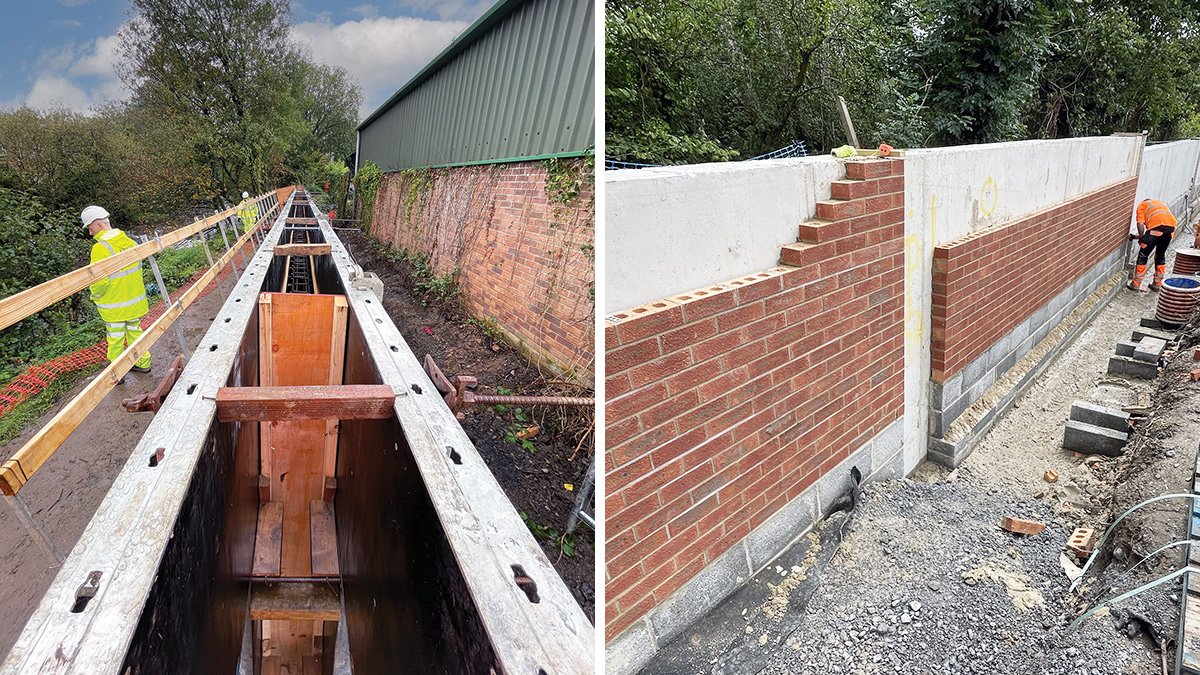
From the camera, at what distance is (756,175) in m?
2.56

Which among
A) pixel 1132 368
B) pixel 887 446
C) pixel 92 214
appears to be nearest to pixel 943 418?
pixel 887 446

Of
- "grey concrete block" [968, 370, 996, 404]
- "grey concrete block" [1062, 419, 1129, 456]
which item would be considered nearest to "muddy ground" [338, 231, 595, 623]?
"grey concrete block" [968, 370, 996, 404]

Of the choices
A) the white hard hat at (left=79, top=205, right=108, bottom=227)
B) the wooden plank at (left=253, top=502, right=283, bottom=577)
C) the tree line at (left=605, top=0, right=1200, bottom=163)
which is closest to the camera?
the wooden plank at (left=253, top=502, right=283, bottom=577)

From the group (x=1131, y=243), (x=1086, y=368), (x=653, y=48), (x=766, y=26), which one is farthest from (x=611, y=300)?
(x=1131, y=243)

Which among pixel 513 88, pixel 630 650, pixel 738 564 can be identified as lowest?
pixel 630 650

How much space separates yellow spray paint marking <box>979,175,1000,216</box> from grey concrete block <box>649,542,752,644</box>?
350cm

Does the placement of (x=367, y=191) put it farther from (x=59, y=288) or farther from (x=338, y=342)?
(x=59, y=288)

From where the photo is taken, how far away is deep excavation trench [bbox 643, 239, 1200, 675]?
2611 mm

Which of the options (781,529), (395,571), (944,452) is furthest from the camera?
(944,452)

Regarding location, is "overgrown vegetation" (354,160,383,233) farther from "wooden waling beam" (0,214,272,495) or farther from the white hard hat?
"wooden waling beam" (0,214,272,495)

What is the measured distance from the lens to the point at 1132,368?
6215mm

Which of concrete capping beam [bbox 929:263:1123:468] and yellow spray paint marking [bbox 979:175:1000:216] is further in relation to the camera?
yellow spray paint marking [bbox 979:175:1000:216]

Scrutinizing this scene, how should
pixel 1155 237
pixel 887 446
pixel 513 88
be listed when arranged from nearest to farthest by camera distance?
pixel 887 446 → pixel 513 88 → pixel 1155 237

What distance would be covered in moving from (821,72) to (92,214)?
10.00 metres
